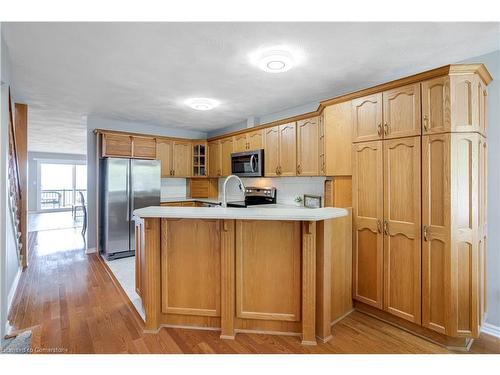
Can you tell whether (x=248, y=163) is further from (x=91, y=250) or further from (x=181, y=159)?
(x=91, y=250)

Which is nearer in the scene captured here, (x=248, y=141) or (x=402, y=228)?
(x=402, y=228)

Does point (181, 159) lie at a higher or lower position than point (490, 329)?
higher

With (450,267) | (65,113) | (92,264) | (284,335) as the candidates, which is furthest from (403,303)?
(65,113)

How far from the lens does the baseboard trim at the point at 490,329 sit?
7.23ft

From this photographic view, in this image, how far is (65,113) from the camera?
4418mm

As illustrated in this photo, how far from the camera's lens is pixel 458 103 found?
6.52ft

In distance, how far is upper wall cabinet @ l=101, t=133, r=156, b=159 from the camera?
4461 millimetres

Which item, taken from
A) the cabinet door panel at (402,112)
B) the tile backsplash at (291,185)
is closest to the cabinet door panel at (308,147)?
the tile backsplash at (291,185)

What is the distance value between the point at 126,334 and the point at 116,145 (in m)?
3.40

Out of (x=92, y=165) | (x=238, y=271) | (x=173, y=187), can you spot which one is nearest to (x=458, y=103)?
(x=238, y=271)

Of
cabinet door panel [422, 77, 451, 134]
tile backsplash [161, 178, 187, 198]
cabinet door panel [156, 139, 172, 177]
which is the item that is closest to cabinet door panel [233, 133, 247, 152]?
cabinet door panel [156, 139, 172, 177]

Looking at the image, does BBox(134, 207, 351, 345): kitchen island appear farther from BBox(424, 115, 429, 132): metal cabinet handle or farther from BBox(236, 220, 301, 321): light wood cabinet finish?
BBox(424, 115, 429, 132): metal cabinet handle
